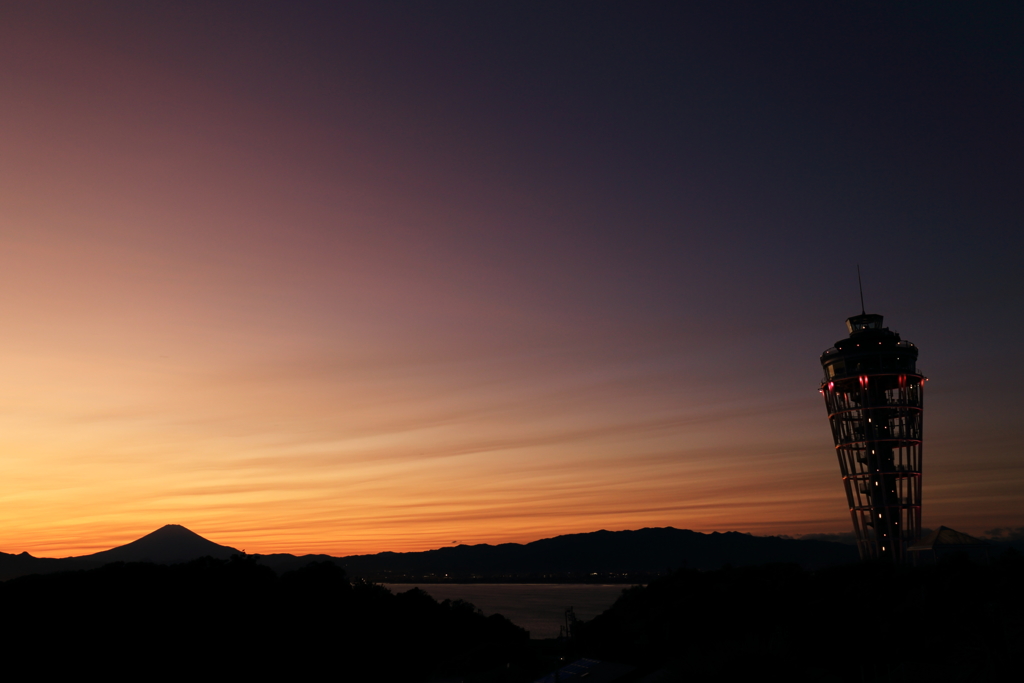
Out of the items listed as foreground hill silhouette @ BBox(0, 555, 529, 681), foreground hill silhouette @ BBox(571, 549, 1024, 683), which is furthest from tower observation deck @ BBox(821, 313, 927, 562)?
foreground hill silhouette @ BBox(0, 555, 529, 681)

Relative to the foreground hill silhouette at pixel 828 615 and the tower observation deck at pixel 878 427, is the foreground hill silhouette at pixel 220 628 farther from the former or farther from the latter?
the tower observation deck at pixel 878 427

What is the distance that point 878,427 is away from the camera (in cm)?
10375

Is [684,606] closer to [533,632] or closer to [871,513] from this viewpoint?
[871,513]

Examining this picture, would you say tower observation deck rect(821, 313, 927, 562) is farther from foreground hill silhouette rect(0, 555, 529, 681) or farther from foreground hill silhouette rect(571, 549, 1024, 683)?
foreground hill silhouette rect(0, 555, 529, 681)

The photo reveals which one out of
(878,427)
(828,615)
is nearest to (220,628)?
(828,615)

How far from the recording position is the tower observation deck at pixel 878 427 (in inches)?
3991

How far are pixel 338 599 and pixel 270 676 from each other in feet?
56.3

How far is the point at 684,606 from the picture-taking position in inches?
3022

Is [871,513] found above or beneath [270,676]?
above

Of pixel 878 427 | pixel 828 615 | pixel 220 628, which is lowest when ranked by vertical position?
pixel 828 615

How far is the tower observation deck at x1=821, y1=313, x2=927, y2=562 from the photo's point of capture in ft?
333

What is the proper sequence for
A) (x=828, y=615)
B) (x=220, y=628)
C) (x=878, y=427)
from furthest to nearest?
1. (x=878, y=427)
2. (x=828, y=615)
3. (x=220, y=628)

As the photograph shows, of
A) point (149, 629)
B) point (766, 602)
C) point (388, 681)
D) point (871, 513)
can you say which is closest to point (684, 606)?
point (766, 602)

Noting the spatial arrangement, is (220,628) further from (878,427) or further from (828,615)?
(878,427)
